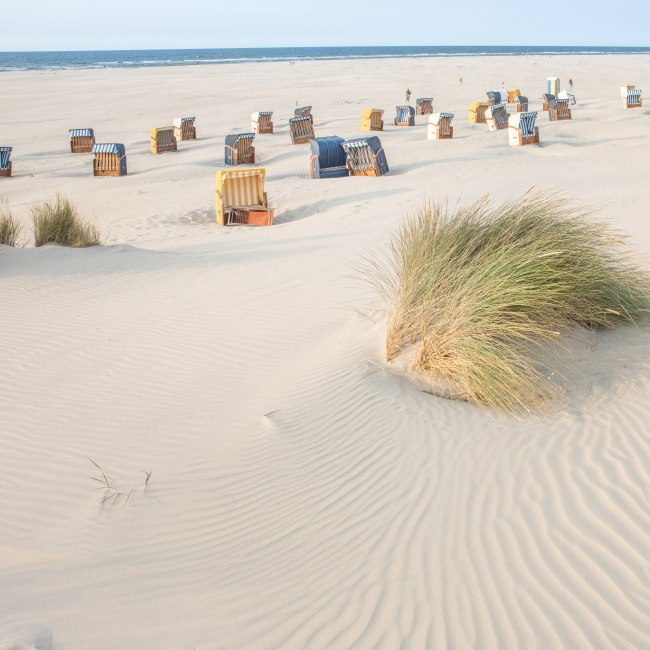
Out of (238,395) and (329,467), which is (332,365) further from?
(329,467)

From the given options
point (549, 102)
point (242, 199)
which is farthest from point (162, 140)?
point (549, 102)

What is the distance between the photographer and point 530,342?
16.2ft

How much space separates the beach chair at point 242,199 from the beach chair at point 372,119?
11.5 metres

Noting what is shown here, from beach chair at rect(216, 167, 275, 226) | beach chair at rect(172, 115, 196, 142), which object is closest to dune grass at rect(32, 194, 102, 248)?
beach chair at rect(216, 167, 275, 226)

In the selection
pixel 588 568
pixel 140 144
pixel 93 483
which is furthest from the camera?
pixel 140 144

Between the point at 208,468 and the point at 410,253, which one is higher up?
the point at 410,253

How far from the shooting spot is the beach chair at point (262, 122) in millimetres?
23938

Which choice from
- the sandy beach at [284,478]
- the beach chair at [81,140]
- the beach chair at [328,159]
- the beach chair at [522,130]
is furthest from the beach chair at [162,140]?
the sandy beach at [284,478]

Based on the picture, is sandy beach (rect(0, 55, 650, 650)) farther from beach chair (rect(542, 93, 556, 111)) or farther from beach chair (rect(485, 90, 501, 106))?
beach chair (rect(485, 90, 501, 106))

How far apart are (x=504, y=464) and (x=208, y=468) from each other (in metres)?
1.56

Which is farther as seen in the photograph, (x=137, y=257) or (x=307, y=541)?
(x=137, y=257)

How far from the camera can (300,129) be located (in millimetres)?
21266

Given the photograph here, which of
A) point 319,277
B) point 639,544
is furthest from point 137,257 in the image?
point 639,544

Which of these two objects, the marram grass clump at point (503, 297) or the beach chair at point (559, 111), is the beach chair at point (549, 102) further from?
the marram grass clump at point (503, 297)
